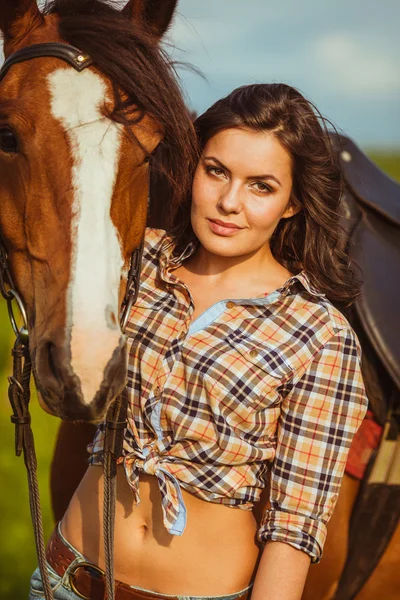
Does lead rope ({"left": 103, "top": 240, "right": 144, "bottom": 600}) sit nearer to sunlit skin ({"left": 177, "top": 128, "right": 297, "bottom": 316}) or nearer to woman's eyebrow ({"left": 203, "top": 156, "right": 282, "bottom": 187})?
sunlit skin ({"left": 177, "top": 128, "right": 297, "bottom": 316})

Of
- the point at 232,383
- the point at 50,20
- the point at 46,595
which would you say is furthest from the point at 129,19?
the point at 46,595

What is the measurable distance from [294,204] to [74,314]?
814 mm

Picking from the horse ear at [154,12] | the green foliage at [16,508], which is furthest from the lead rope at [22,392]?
the green foliage at [16,508]

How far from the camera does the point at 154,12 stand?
198 centimetres


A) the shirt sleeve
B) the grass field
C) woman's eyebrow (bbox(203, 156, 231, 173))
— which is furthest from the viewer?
the grass field

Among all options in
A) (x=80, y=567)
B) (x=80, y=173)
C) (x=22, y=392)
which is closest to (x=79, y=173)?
(x=80, y=173)

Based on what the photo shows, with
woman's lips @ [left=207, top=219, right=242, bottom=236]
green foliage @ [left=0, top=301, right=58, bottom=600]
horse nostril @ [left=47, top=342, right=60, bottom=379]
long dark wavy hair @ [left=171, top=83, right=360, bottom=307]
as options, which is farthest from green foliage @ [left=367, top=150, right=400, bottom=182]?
horse nostril @ [left=47, top=342, right=60, bottom=379]

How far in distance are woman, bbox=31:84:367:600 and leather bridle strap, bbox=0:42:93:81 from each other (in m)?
0.40

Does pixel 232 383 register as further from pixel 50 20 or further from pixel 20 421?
pixel 50 20

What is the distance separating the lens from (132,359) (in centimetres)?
180

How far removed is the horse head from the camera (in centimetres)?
144

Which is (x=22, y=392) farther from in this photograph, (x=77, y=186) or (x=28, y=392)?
(x=77, y=186)

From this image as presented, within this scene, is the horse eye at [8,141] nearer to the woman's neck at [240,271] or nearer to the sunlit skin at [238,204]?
the sunlit skin at [238,204]

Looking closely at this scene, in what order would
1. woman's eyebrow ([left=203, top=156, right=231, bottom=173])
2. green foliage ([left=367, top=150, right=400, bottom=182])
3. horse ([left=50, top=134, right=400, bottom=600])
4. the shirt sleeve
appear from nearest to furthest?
the shirt sleeve
woman's eyebrow ([left=203, top=156, right=231, bottom=173])
horse ([left=50, top=134, right=400, bottom=600])
green foliage ([left=367, top=150, right=400, bottom=182])
